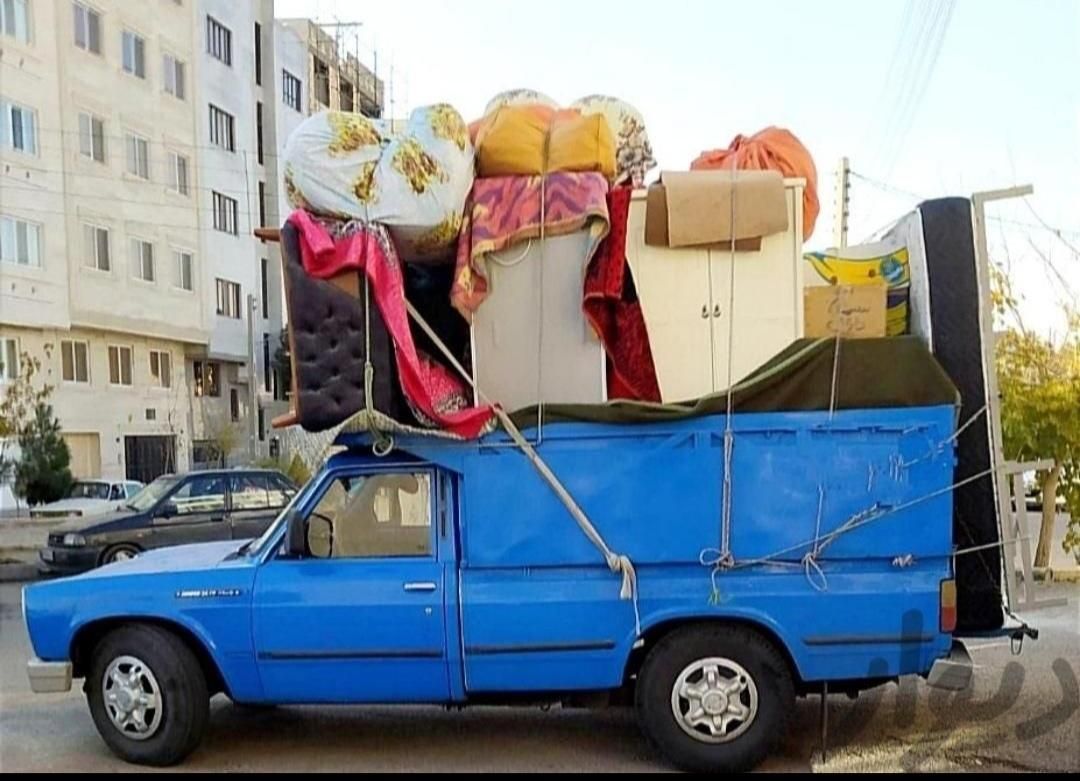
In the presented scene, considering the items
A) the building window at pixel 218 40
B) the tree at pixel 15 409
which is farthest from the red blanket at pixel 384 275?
the building window at pixel 218 40

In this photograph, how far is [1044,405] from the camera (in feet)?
32.5

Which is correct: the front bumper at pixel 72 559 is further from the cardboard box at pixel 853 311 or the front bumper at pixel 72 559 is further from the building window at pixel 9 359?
the building window at pixel 9 359

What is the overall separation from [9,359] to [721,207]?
75.5ft

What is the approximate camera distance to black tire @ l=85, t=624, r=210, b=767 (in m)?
5.14

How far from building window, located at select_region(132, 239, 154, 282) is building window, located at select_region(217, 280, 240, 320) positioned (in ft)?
13.3

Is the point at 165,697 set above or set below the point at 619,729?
above

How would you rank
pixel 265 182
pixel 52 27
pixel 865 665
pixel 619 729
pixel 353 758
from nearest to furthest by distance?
pixel 865 665
pixel 353 758
pixel 619 729
pixel 52 27
pixel 265 182

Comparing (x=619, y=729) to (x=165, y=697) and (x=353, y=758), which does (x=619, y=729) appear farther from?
(x=165, y=697)

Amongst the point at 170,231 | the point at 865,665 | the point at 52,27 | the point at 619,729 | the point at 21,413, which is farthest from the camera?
the point at 170,231

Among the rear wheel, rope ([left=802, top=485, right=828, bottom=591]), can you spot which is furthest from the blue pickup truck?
the rear wheel

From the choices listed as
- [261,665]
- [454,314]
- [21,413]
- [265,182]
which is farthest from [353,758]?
[265,182]

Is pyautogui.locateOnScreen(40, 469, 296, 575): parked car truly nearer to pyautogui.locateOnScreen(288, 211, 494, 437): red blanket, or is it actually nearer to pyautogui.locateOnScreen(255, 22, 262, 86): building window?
pyautogui.locateOnScreen(288, 211, 494, 437): red blanket

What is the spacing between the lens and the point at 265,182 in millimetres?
36406

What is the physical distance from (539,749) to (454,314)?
2503 mm
